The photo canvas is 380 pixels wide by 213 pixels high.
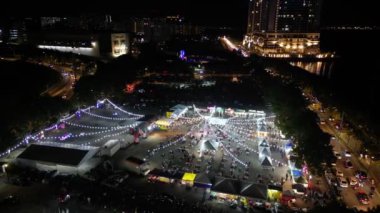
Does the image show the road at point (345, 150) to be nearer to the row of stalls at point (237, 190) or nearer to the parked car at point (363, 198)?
the parked car at point (363, 198)

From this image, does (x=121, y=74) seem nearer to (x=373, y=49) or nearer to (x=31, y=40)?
(x=31, y=40)

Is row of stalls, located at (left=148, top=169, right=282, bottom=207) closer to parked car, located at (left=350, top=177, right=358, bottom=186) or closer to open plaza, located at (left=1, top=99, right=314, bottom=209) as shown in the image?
open plaza, located at (left=1, top=99, right=314, bottom=209)

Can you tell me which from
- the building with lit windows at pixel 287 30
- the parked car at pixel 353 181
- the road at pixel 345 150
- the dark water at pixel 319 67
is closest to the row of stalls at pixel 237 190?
the road at pixel 345 150

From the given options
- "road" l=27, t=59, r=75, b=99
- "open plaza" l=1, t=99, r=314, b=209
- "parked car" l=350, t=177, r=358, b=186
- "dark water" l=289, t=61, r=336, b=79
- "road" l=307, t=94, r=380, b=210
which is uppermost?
"road" l=27, t=59, r=75, b=99

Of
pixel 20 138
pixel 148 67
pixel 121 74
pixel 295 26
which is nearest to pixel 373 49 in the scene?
pixel 295 26

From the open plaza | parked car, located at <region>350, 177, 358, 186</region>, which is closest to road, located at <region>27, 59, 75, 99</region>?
the open plaza

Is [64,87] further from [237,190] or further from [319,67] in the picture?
[319,67]
